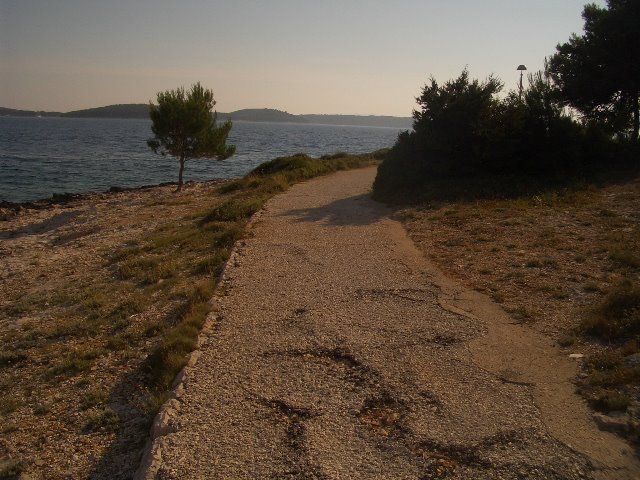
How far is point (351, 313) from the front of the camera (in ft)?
26.1

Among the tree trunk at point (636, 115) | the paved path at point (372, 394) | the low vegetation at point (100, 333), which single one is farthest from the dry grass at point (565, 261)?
the tree trunk at point (636, 115)

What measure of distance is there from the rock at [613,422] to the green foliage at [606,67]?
65.3 ft

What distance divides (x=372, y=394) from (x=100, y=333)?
4.80 metres

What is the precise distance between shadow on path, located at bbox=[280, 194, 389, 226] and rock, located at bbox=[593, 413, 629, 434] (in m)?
9.81

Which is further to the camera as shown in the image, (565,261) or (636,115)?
(636,115)

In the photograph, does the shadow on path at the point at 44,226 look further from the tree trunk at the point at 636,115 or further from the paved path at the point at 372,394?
the tree trunk at the point at 636,115

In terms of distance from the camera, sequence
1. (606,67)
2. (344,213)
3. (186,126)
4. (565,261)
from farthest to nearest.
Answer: (186,126) → (606,67) → (344,213) → (565,261)

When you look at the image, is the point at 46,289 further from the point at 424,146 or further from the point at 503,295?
the point at 424,146

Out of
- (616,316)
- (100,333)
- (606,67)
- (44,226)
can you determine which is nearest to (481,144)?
(606,67)

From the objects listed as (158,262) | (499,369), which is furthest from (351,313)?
(158,262)

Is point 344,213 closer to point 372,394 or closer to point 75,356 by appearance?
point 75,356

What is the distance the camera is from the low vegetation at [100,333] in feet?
18.5

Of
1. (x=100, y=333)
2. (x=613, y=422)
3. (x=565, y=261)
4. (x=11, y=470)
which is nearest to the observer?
(x=613, y=422)

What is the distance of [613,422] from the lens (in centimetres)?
495
